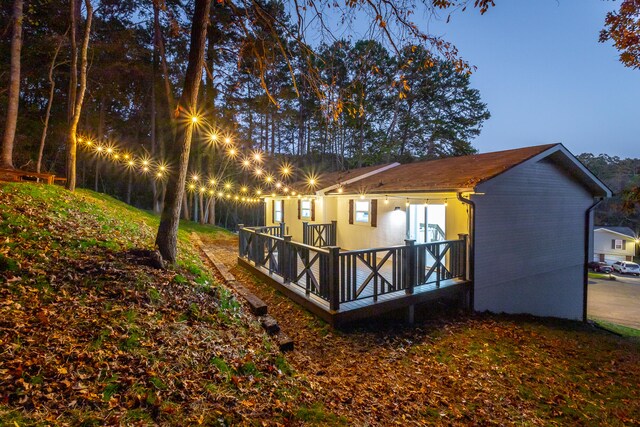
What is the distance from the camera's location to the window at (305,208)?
13836 millimetres

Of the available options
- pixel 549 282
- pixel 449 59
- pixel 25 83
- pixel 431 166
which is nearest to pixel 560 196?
pixel 549 282

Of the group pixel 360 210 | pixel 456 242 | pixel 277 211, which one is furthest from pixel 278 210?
pixel 456 242

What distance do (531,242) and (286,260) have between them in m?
7.23

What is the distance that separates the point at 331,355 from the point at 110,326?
3029 mm

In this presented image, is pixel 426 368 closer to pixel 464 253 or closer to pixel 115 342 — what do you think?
pixel 464 253

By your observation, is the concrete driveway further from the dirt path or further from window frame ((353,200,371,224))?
window frame ((353,200,371,224))

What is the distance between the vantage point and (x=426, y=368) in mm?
4500

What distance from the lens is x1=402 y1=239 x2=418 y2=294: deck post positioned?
249 inches

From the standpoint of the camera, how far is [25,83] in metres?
16.9

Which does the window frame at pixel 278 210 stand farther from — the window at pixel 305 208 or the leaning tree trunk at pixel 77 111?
the leaning tree trunk at pixel 77 111

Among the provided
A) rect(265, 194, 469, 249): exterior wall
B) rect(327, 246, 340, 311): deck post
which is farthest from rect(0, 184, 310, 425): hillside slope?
rect(265, 194, 469, 249): exterior wall

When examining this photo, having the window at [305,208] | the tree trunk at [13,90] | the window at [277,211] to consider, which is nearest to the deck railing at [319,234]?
the window at [305,208]

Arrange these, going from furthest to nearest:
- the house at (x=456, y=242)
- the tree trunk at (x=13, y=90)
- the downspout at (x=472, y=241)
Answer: the tree trunk at (x=13, y=90), the downspout at (x=472, y=241), the house at (x=456, y=242)

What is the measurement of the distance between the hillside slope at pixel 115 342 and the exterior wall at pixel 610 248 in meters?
47.3
